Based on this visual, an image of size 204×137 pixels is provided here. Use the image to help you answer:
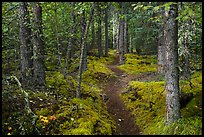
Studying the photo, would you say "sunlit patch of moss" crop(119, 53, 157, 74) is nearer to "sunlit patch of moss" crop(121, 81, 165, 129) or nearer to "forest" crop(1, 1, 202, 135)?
"forest" crop(1, 1, 202, 135)

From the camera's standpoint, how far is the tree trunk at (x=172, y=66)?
7816 millimetres

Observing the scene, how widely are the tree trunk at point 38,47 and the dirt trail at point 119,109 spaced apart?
10.3ft

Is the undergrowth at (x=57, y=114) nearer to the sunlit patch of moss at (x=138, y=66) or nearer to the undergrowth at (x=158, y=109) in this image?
the undergrowth at (x=158, y=109)

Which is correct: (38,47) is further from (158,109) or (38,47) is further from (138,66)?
(138,66)

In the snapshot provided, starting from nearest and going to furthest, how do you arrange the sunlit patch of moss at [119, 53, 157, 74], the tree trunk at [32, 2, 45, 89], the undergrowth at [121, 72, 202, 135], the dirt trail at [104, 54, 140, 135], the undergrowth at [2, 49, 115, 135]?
1. the undergrowth at [2, 49, 115, 135]
2. the undergrowth at [121, 72, 202, 135]
3. the dirt trail at [104, 54, 140, 135]
4. the tree trunk at [32, 2, 45, 89]
5. the sunlit patch of moss at [119, 53, 157, 74]

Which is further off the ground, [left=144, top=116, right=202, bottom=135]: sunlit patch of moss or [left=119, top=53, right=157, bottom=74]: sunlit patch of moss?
[left=119, top=53, right=157, bottom=74]: sunlit patch of moss

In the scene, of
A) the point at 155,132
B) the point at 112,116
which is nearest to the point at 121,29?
the point at 112,116

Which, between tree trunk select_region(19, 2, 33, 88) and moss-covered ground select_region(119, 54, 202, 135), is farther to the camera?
tree trunk select_region(19, 2, 33, 88)

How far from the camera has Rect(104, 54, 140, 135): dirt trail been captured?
31.2 ft

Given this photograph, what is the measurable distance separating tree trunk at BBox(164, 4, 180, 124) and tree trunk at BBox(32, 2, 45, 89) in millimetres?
4482

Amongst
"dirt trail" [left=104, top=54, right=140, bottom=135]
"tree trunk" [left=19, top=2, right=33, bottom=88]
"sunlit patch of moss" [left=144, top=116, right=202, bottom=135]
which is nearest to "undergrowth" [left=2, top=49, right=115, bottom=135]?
"dirt trail" [left=104, top=54, right=140, bottom=135]

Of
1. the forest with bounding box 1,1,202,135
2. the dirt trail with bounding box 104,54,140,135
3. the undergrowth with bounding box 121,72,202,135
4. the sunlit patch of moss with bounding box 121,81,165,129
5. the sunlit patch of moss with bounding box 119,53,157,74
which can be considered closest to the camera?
the forest with bounding box 1,1,202,135

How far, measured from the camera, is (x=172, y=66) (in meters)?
7.93

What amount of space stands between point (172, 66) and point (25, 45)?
18.6 feet
